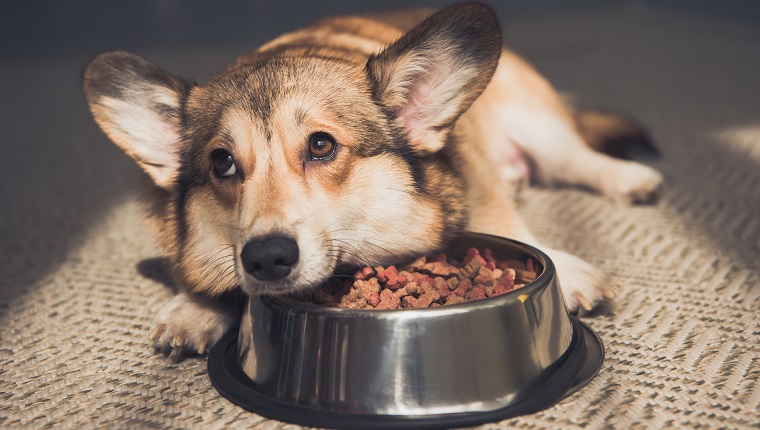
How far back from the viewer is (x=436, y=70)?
5.43 feet

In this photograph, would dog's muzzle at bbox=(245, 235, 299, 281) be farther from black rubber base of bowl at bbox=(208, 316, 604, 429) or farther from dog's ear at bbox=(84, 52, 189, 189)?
dog's ear at bbox=(84, 52, 189, 189)

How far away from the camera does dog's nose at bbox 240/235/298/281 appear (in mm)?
1321

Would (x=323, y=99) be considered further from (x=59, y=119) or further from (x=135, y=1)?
(x=135, y=1)

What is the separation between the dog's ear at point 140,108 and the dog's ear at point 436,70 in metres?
0.46

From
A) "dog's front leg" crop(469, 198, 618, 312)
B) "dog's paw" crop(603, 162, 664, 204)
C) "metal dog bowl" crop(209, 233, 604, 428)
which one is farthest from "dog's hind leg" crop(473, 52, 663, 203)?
"metal dog bowl" crop(209, 233, 604, 428)

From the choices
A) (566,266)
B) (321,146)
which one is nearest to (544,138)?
(566,266)

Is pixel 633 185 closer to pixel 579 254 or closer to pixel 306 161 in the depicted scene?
pixel 579 254

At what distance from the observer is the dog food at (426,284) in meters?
1.40

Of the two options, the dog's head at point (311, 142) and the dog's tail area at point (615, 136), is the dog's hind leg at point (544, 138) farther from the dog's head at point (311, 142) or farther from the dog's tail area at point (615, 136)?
the dog's head at point (311, 142)

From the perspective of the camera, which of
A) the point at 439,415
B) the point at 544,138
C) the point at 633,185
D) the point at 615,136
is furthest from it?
the point at 615,136

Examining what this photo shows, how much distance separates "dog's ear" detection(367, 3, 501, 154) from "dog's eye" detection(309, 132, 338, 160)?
177 mm

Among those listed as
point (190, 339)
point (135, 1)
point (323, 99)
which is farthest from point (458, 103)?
point (135, 1)

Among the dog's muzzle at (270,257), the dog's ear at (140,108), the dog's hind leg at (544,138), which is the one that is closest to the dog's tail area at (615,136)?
the dog's hind leg at (544,138)

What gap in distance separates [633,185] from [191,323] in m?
1.43
